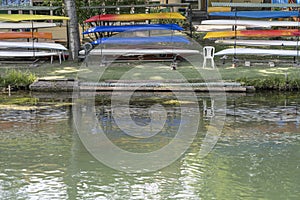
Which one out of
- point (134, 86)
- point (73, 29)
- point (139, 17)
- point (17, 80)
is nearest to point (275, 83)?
point (134, 86)

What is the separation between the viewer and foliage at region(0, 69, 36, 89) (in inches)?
475

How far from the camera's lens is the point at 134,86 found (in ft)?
38.7

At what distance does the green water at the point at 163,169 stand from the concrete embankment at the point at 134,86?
1.71m

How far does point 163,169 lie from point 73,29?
8.89 meters

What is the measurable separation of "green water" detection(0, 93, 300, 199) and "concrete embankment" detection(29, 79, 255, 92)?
1.71m

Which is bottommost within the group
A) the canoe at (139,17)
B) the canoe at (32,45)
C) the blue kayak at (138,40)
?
the canoe at (32,45)

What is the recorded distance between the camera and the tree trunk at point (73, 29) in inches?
587

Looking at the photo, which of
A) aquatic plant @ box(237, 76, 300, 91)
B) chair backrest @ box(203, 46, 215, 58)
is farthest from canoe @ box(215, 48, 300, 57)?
aquatic plant @ box(237, 76, 300, 91)

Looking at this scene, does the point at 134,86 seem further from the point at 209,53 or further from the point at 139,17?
the point at 139,17

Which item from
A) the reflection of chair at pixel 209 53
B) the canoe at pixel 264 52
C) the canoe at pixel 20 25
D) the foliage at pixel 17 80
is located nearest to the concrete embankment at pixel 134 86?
the foliage at pixel 17 80

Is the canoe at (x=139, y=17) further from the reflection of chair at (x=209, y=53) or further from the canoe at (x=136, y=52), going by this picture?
the reflection of chair at (x=209, y=53)

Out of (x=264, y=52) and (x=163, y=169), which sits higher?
(x=264, y=52)

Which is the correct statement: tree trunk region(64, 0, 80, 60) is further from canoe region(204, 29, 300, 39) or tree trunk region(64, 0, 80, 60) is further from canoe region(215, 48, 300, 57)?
canoe region(215, 48, 300, 57)

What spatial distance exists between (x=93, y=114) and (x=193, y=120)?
1.82 metres
